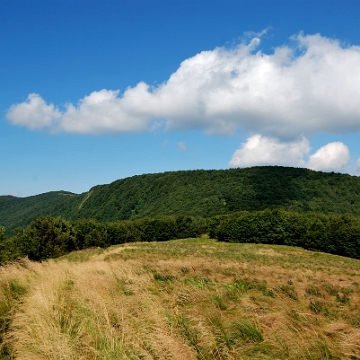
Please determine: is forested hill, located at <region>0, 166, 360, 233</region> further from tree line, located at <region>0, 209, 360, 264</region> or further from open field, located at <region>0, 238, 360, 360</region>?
open field, located at <region>0, 238, 360, 360</region>

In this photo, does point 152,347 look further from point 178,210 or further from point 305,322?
point 178,210

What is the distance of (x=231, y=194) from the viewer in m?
134

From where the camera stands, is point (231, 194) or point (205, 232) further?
point (231, 194)

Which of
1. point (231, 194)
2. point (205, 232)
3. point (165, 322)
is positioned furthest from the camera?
point (231, 194)

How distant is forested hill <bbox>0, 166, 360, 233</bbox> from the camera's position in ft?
→ 401

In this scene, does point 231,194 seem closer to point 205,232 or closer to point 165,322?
point 205,232

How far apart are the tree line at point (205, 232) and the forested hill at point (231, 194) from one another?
127 feet

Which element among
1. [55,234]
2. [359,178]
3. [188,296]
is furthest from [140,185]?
[188,296]

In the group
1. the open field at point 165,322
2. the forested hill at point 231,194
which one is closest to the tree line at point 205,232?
the open field at point 165,322

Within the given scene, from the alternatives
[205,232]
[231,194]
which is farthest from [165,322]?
[231,194]

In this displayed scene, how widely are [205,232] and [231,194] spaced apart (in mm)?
51212

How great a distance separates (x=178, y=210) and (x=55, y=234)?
87347 millimetres

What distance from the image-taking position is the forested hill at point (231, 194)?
4816 inches

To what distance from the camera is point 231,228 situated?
7038 cm
